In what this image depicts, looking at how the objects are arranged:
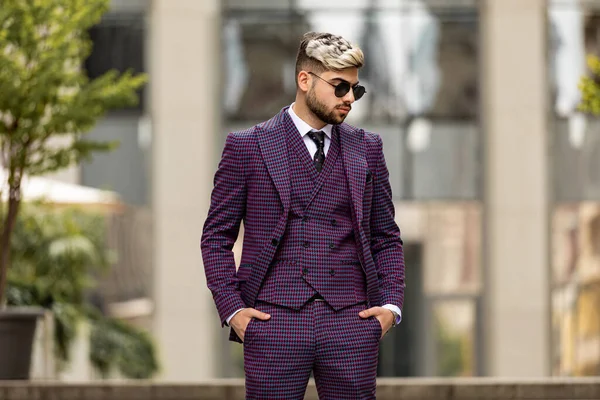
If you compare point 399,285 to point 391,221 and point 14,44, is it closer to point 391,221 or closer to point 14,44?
point 391,221

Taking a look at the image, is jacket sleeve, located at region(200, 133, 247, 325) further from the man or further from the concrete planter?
the concrete planter

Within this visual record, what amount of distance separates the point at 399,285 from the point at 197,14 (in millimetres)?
17925

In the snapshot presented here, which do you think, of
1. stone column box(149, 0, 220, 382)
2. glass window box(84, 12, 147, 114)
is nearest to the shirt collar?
stone column box(149, 0, 220, 382)

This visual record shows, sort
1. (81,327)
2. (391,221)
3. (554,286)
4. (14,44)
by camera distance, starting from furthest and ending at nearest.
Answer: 1. (554,286)
2. (81,327)
3. (14,44)
4. (391,221)

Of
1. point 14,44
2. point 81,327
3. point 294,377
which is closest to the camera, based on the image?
point 294,377

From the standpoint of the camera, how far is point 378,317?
4.45m

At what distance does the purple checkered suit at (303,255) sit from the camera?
4.37 m

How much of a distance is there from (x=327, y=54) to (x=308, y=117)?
250 millimetres

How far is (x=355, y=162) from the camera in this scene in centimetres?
460

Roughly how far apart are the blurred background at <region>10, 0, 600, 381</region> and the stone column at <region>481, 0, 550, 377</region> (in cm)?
2

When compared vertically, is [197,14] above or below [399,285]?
above

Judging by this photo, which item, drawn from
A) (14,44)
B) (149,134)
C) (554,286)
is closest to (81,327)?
(14,44)

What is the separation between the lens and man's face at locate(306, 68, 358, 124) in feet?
14.7

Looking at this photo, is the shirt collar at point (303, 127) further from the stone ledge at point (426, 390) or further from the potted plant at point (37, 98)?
the potted plant at point (37, 98)
